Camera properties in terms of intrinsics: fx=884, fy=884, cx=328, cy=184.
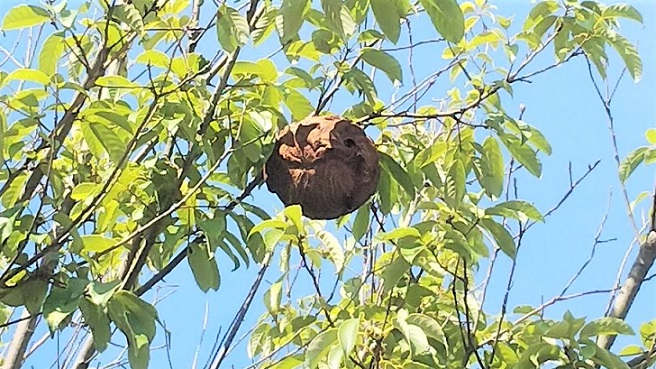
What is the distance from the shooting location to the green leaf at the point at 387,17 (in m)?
1.17

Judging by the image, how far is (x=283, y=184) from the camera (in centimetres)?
150

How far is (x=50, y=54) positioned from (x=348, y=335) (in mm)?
602

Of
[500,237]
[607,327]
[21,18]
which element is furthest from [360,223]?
[21,18]

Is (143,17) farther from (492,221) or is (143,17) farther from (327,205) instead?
(492,221)

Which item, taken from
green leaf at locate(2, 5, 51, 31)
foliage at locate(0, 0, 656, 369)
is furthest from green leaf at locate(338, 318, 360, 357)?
green leaf at locate(2, 5, 51, 31)

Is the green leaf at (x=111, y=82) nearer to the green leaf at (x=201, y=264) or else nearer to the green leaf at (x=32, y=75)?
the green leaf at (x=32, y=75)

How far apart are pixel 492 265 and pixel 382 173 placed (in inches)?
21.3

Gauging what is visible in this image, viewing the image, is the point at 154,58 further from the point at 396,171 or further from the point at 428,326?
the point at 428,326

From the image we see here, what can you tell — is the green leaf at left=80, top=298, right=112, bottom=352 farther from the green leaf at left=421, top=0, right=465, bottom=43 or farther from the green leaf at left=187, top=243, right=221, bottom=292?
the green leaf at left=421, top=0, right=465, bottom=43

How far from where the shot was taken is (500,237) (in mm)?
1461

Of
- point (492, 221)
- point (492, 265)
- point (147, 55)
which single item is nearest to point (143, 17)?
point (147, 55)

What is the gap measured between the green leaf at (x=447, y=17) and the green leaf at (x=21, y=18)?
0.55 metres

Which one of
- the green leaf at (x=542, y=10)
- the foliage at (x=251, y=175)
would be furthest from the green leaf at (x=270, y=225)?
the green leaf at (x=542, y=10)

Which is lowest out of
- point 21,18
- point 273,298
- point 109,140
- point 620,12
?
point 273,298
